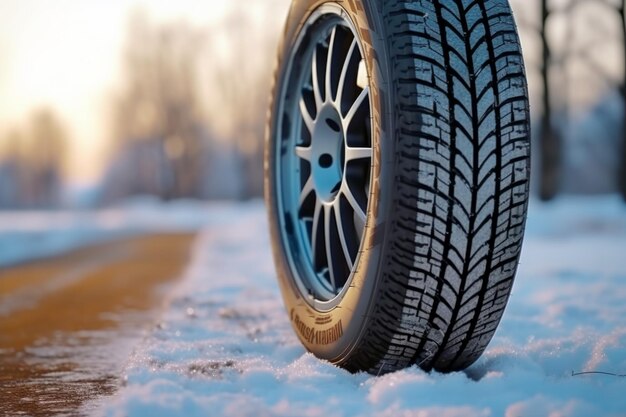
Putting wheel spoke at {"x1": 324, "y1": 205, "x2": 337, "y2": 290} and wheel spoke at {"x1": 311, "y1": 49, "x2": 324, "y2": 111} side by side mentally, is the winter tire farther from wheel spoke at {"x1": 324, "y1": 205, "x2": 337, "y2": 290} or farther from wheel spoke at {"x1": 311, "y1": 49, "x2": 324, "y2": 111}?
wheel spoke at {"x1": 311, "y1": 49, "x2": 324, "y2": 111}

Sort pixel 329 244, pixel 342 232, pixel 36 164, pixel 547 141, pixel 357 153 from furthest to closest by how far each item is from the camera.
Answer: pixel 36 164 < pixel 547 141 < pixel 329 244 < pixel 342 232 < pixel 357 153

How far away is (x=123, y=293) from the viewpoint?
5.44 m

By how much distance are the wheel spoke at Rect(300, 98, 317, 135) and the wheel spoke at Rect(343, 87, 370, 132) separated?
1.11ft

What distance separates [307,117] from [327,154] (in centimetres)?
25

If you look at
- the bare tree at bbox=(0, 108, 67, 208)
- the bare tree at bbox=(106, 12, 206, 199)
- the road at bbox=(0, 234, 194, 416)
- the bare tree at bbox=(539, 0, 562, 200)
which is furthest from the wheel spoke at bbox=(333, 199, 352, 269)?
the bare tree at bbox=(0, 108, 67, 208)

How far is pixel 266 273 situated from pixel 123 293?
139 centimetres

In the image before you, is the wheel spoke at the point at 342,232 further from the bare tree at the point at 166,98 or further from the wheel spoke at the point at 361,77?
the bare tree at the point at 166,98

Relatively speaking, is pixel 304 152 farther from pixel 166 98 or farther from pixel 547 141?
pixel 166 98

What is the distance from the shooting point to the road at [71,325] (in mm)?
2469

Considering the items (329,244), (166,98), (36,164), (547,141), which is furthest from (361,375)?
(36,164)

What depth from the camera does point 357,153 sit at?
2.38 meters

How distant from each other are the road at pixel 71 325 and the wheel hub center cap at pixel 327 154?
45.9 inches

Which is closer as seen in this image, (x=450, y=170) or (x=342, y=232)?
(x=450, y=170)

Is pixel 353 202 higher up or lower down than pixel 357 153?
lower down
